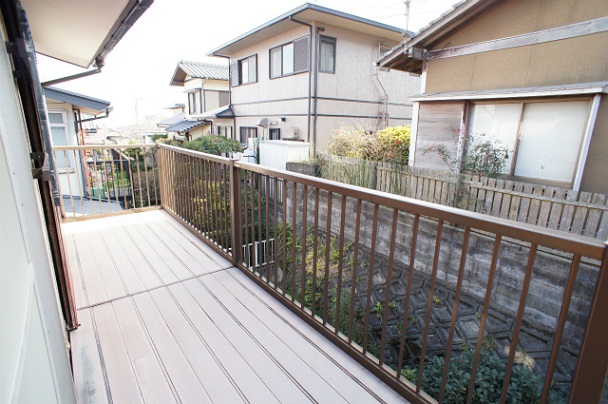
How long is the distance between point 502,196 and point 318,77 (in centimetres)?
670

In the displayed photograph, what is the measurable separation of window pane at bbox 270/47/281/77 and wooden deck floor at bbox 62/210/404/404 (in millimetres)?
8881

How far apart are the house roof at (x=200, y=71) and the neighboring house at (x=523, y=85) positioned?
10879 mm

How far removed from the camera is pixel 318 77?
923 cm

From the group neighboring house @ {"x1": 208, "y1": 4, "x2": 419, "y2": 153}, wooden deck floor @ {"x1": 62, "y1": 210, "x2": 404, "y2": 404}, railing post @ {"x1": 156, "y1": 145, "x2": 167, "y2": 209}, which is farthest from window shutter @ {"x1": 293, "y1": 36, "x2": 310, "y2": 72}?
wooden deck floor @ {"x1": 62, "y1": 210, "x2": 404, "y2": 404}

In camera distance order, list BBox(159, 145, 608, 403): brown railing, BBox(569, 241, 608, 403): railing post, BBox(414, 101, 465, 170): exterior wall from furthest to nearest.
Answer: BBox(414, 101, 465, 170): exterior wall
BBox(159, 145, 608, 403): brown railing
BBox(569, 241, 608, 403): railing post

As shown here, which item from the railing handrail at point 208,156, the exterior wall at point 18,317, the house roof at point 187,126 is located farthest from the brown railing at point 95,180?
the house roof at point 187,126

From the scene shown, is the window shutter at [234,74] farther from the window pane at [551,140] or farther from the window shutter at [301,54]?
the window pane at [551,140]

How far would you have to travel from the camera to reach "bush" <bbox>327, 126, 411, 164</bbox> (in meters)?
6.40

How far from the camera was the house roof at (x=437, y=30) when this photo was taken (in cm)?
519

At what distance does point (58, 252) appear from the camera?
1.75 m

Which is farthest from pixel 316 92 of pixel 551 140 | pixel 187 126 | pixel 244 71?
pixel 187 126

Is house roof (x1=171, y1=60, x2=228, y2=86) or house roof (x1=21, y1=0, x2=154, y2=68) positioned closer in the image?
house roof (x1=21, y1=0, x2=154, y2=68)

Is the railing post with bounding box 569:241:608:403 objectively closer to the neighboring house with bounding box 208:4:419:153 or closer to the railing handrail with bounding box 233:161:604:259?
the railing handrail with bounding box 233:161:604:259

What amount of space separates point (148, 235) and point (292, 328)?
2236 millimetres
